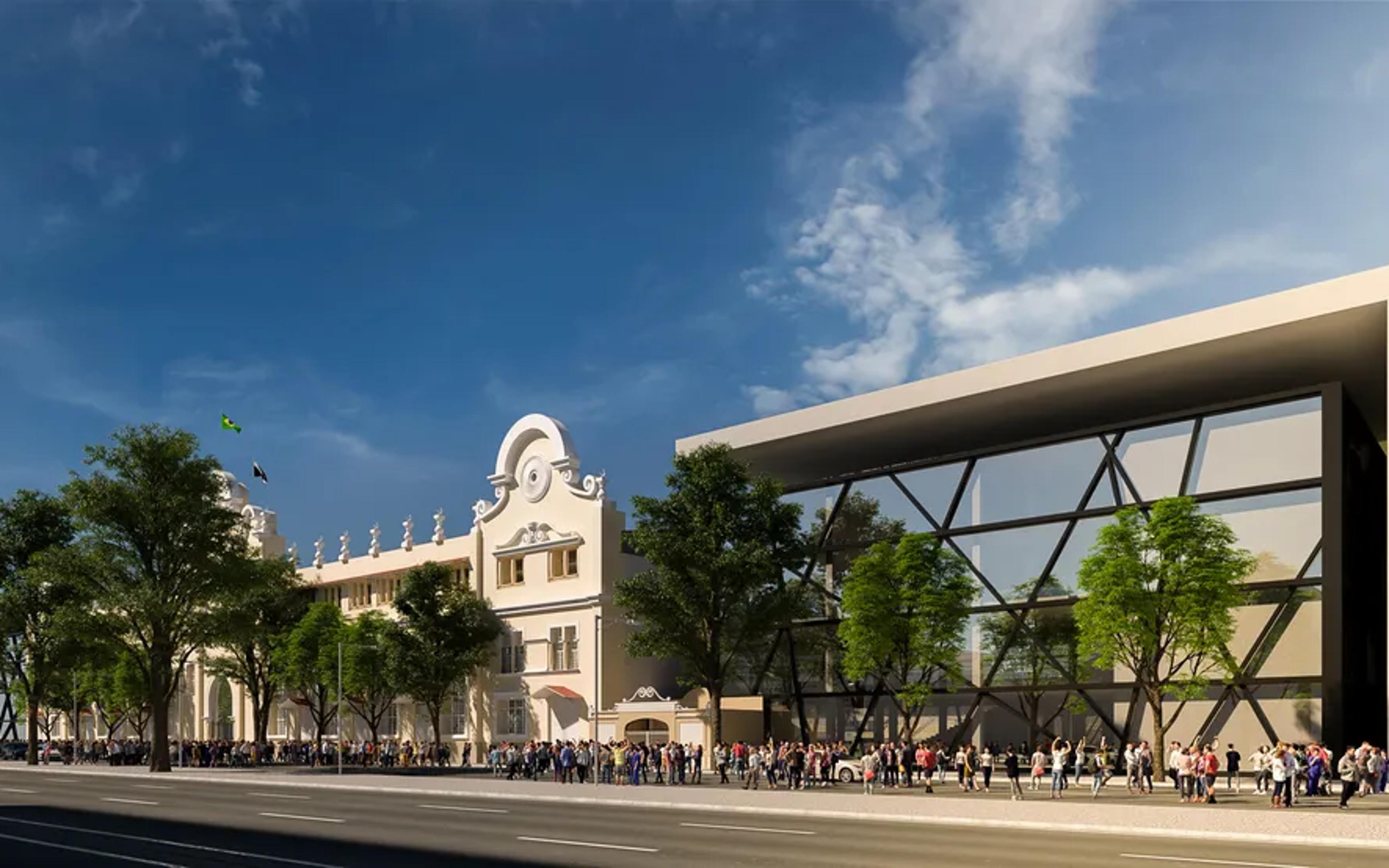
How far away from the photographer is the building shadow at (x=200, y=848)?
802 inches

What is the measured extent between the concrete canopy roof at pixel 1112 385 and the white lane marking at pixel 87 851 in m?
32.6

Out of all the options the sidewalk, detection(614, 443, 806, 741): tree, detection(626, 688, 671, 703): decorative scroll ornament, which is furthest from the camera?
detection(626, 688, 671, 703): decorative scroll ornament

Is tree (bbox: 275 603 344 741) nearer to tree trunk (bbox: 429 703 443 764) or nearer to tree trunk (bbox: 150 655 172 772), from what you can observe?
tree trunk (bbox: 429 703 443 764)

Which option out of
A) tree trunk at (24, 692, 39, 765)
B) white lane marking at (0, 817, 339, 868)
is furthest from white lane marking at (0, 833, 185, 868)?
tree trunk at (24, 692, 39, 765)

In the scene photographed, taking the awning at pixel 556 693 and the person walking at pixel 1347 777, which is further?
the awning at pixel 556 693

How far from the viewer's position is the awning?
210ft

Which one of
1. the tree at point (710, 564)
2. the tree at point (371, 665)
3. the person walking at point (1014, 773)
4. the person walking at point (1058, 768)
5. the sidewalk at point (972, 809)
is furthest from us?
the tree at point (371, 665)

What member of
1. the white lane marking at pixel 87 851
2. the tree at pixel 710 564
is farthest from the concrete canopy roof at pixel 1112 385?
the white lane marking at pixel 87 851

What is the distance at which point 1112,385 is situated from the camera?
152ft

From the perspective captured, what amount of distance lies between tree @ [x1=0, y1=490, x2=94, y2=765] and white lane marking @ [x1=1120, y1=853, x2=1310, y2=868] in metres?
61.7

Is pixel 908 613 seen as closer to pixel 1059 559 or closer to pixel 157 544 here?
pixel 1059 559

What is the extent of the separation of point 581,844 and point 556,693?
41499 mm

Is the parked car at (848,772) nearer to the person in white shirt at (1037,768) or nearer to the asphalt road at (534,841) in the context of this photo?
the person in white shirt at (1037,768)

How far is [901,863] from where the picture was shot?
65.8 ft
